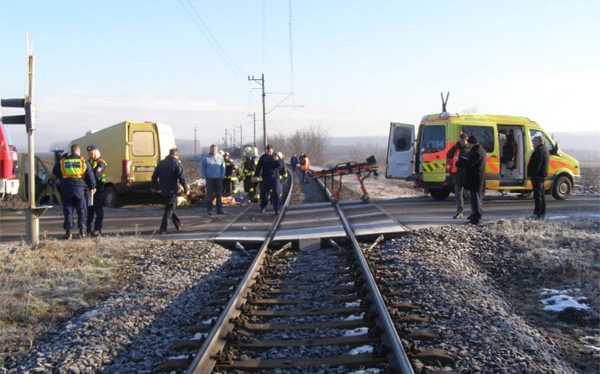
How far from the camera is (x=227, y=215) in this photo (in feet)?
48.0

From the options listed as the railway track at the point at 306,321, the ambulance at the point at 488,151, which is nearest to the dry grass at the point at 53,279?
the railway track at the point at 306,321

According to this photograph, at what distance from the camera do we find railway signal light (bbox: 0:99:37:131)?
9.63m

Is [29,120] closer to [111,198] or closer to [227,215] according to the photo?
[227,215]

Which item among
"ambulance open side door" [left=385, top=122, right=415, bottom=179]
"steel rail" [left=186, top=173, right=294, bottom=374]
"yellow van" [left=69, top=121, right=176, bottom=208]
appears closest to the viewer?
"steel rail" [left=186, top=173, right=294, bottom=374]

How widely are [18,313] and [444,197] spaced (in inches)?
527

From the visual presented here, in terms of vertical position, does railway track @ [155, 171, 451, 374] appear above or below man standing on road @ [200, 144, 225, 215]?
below

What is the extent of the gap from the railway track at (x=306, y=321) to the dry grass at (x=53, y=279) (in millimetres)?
1596

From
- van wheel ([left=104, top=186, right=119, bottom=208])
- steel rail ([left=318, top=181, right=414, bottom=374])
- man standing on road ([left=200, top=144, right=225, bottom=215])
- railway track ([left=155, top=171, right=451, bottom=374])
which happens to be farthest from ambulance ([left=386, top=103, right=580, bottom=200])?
steel rail ([left=318, top=181, right=414, bottom=374])

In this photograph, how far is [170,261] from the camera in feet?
28.8

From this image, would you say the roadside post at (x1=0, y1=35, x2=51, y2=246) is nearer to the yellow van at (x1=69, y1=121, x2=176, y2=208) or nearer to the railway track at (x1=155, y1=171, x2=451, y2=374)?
the railway track at (x1=155, y1=171, x2=451, y2=374)

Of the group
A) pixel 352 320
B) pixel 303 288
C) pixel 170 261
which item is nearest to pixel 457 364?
pixel 352 320

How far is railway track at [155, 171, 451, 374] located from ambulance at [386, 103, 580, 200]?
7291 millimetres

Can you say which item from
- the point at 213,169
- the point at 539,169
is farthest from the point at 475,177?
the point at 213,169

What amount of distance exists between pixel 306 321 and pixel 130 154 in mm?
12474
